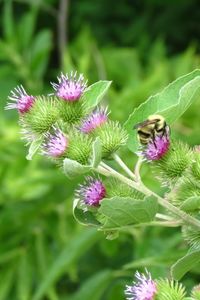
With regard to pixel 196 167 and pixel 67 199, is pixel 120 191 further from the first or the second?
pixel 67 199

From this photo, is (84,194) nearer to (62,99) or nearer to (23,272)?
(62,99)

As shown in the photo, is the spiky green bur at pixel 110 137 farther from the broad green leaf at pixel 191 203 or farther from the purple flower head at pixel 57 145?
the broad green leaf at pixel 191 203

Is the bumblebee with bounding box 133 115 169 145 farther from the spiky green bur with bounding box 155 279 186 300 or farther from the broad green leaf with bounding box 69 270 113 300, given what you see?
the broad green leaf with bounding box 69 270 113 300

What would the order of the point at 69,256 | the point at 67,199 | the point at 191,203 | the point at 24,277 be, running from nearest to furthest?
the point at 191,203 → the point at 69,256 → the point at 24,277 → the point at 67,199

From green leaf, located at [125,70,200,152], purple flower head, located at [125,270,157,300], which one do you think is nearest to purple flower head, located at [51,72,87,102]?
green leaf, located at [125,70,200,152]

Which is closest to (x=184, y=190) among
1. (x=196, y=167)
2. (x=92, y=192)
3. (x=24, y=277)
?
(x=196, y=167)

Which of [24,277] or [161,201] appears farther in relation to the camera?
[24,277]
